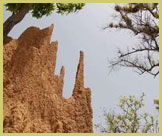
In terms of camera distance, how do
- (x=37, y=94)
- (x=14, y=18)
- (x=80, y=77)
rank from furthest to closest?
(x=80, y=77)
(x=14, y=18)
(x=37, y=94)

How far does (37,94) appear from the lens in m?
11.3

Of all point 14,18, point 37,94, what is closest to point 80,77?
point 37,94

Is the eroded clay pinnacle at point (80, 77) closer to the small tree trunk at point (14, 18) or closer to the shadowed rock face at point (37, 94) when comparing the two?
the shadowed rock face at point (37, 94)

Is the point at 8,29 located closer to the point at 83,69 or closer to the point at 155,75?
the point at 83,69

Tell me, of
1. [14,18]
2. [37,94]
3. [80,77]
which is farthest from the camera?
[80,77]

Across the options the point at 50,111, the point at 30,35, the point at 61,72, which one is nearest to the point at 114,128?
the point at 61,72

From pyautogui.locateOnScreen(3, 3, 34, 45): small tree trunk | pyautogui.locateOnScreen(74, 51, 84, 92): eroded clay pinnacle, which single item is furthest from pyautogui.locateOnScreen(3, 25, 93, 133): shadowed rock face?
pyautogui.locateOnScreen(3, 3, 34, 45): small tree trunk

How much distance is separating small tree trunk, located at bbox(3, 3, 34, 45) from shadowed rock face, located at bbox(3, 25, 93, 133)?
1.57 feet

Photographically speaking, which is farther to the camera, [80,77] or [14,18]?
[80,77]

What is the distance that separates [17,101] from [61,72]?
3.56m

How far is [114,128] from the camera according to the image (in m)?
17.2

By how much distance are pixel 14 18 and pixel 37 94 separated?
292cm

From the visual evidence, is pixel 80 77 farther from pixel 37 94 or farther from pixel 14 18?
pixel 14 18

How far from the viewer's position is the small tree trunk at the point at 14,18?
11.4 m
